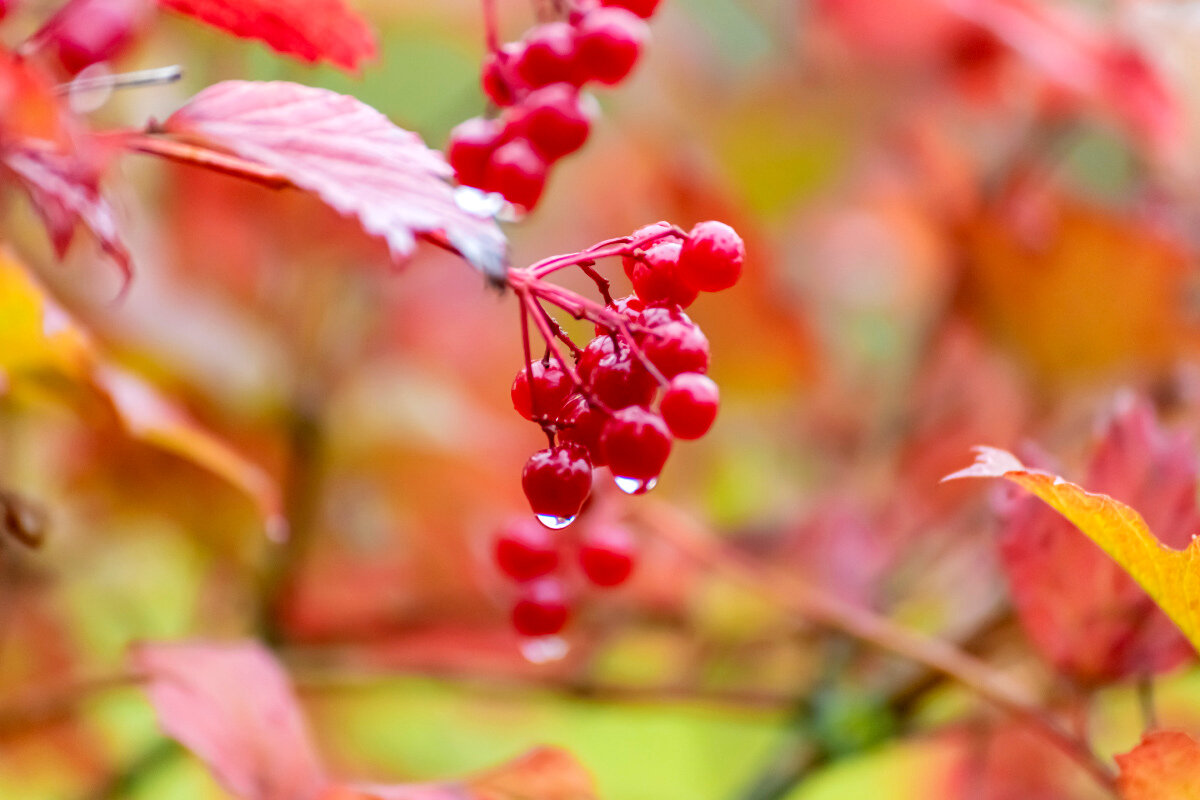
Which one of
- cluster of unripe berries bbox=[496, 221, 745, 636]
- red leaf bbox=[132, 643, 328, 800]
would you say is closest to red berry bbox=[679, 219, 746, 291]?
cluster of unripe berries bbox=[496, 221, 745, 636]

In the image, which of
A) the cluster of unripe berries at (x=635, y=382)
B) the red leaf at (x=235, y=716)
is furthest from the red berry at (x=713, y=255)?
the red leaf at (x=235, y=716)

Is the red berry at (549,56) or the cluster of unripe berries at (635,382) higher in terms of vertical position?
the red berry at (549,56)

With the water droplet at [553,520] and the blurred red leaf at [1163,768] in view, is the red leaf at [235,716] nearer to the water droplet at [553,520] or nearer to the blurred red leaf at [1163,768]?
the water droplet at [553,520]

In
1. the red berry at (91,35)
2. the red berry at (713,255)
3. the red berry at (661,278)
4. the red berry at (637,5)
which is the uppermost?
the red berry at (91,35)

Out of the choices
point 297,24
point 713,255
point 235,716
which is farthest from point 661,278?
point 235,716

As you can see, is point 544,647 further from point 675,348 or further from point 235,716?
point 675,348

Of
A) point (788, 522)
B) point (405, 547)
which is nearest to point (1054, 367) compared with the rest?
point (788, 522)

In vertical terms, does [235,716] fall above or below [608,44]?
below
